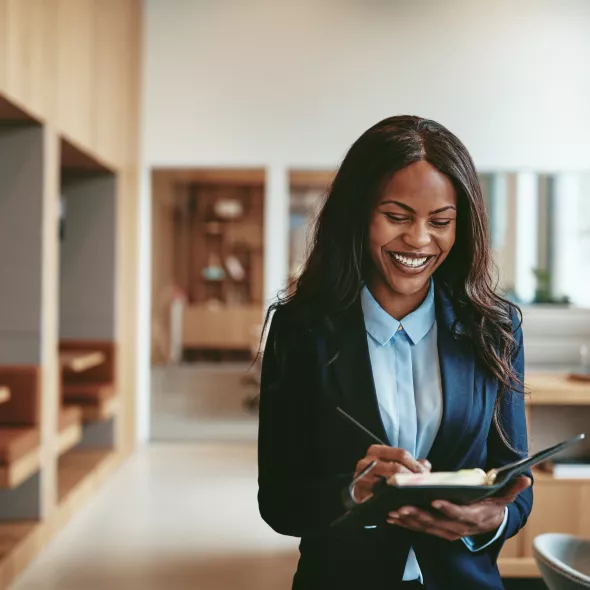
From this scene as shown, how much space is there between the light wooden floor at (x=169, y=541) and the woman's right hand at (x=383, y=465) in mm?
2512

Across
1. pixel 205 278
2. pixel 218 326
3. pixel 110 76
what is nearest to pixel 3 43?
pixel 110 76

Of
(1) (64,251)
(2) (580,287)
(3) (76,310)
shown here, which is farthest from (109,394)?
(2) (580,287)

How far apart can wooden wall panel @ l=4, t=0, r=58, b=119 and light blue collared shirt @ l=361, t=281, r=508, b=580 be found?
8.51 ft

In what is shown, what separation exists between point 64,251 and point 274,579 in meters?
3.17

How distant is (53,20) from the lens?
153 inches

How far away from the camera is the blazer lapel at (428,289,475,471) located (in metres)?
1.16

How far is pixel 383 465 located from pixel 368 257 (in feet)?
1.21

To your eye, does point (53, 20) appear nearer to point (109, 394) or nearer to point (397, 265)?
point (109, 394)

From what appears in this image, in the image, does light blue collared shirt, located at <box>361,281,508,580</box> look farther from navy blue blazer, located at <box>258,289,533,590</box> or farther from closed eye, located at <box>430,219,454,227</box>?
closed eye, located at <box>430,219,454,227</box>

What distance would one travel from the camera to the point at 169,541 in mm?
3938

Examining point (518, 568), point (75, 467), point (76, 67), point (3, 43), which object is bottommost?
point (75, 467)

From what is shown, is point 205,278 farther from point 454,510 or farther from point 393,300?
point 454,510

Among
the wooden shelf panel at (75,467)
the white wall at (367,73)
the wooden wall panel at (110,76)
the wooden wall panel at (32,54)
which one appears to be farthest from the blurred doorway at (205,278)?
the wooden wall panel at (32,54)

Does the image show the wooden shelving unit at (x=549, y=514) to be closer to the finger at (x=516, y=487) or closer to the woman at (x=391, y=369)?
the woman at (x=391, y=369)
